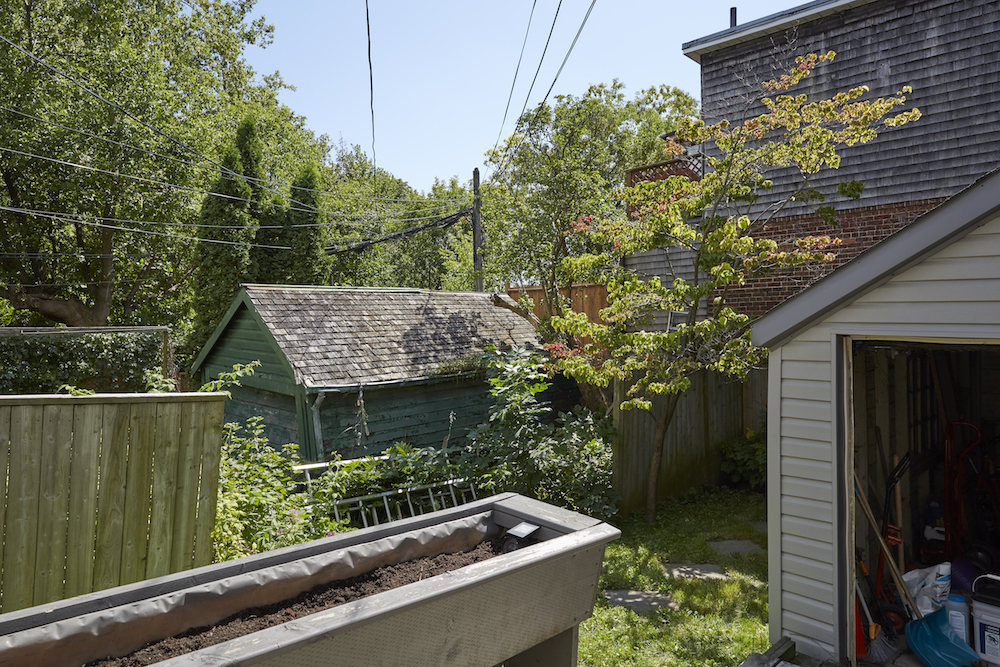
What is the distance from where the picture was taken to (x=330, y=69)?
923 centimetres

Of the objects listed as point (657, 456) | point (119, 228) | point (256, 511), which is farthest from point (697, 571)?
point (119, 228)

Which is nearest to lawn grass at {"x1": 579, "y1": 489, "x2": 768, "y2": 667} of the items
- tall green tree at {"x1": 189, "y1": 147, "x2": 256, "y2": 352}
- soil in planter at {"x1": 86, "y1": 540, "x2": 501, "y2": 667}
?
soil in planter at {"x1": 86, "y1": 540, "x2": 501, "y2": 667}

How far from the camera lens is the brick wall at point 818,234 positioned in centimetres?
1005

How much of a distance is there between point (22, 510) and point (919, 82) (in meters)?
12.5

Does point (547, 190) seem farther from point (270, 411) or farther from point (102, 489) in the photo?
point (102, 489)

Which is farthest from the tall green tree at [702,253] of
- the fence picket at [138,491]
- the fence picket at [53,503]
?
the fence picket at [53,503]

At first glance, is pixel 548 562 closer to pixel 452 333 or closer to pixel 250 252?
pixel 452 333

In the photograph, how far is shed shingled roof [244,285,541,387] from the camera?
30.2 feet

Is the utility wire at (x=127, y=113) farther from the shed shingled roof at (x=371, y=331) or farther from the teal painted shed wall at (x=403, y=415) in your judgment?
the teal painted shed wall at (x=403, y=415)

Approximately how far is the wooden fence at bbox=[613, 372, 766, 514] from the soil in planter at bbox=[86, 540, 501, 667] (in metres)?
4.25

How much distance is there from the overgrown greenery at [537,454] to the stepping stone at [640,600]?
48.4 inches

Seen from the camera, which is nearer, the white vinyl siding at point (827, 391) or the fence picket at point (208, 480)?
the white vinyl siding at point (827, 391)

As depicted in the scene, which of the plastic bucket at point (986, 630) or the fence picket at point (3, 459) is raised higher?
the fence picket at point (3, 459)

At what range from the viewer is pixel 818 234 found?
424 inches
